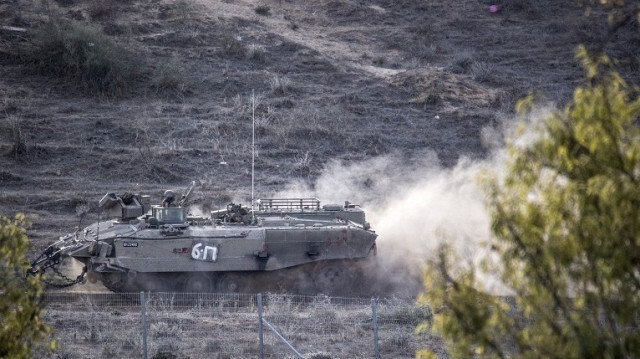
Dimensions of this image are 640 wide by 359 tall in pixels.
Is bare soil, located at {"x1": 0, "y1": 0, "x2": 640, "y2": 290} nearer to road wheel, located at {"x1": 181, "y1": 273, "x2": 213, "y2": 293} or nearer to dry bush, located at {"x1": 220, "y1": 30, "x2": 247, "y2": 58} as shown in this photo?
dry bush, located at {"x1": 220, "y1": 30, "x2": 247, "y2": 58}

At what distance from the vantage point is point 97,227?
20.0 m

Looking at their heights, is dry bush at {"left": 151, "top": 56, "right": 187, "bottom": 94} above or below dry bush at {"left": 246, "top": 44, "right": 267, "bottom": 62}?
below

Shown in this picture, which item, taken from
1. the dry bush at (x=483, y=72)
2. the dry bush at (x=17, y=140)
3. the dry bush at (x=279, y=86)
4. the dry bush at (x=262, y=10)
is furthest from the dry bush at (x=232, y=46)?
the dry bush at (x=17, y=140)

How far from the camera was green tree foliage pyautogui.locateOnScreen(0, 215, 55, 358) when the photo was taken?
880 centimetres

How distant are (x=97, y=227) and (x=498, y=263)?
14.1 m

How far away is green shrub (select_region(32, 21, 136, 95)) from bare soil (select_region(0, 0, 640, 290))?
15.3 inches

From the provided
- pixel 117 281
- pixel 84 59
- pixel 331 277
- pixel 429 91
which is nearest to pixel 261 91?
pixel 429 91

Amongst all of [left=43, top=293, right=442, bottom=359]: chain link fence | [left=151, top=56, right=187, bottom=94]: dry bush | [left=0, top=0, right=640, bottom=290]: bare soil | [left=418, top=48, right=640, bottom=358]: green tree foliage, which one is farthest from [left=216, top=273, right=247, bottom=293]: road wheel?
[left=151, top=56, right=187, bottom=94]: dry bush

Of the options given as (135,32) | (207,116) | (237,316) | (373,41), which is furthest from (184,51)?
(237,316)

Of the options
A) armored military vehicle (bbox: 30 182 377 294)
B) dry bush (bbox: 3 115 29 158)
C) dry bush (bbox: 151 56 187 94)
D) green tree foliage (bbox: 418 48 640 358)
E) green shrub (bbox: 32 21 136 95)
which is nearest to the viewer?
green tree foliage (bbox: 418 48 640 358)

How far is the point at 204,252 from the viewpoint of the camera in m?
19.4

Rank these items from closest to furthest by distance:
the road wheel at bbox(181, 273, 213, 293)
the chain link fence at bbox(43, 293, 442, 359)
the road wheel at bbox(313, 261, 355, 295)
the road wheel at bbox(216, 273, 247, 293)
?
the chain link fence at bbox(43, 293, 442, 359) < the road wheel at bbox(181, 273, 213, 293) < the road wheel at bbox(216, 273, 247, 293) < the road wheel at bbox(313, 261, 355, 295)

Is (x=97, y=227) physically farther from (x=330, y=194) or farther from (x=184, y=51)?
(x=184, y=51)

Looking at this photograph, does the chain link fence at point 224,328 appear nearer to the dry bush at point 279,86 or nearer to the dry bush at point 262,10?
the dry bush at point 279,86
